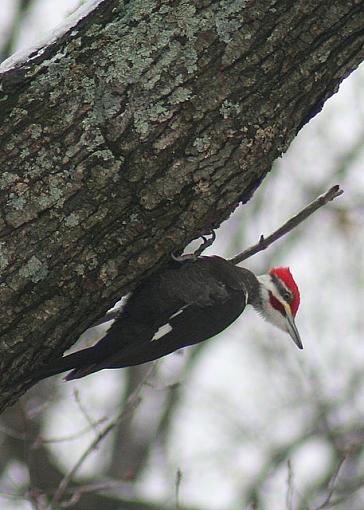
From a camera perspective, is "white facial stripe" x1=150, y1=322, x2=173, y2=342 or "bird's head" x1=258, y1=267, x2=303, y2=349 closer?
"white facial stripe" x1=150, y1=322, x2=173, y2=342

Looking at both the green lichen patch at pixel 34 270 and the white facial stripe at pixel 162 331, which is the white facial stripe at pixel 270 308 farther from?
the green lichen patch at pixel 34 270

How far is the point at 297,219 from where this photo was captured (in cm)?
299

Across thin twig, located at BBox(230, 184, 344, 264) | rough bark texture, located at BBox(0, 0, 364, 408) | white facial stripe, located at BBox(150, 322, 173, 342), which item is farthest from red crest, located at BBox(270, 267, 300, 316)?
rough bark texture, located at BBox(0, 0, 364, 408)

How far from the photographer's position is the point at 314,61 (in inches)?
93.2

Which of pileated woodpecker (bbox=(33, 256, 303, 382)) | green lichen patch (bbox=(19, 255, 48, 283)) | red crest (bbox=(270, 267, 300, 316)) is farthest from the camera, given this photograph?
red crest (bbox=(270, 267, 300, 316))

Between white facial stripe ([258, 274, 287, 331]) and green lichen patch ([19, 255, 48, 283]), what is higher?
green lichen patch ([19, 255, 48, 283])

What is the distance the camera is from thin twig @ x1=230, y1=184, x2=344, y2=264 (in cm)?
288

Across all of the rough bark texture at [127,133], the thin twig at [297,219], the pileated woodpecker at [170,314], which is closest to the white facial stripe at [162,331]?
the pileated woodpecker at [170,314]

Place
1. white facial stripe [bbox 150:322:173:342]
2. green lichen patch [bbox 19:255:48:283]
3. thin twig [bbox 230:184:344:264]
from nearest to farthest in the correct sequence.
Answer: green lichen patch [bbox 19:255:48:283] → thin twig [bbox 230:184:344:264] → white facial stripe [bbox 150:322:173:342]

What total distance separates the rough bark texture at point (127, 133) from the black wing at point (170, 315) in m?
0.59

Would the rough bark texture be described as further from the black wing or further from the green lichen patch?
the black wing

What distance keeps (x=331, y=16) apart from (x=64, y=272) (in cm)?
98

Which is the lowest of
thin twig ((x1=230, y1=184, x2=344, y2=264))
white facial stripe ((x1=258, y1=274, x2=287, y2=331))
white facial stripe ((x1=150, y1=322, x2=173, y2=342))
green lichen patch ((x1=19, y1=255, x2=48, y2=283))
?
white facial stripe ((x1=258, y1=274, x2=287, y2=331))

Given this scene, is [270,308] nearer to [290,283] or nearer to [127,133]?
[290,283]
